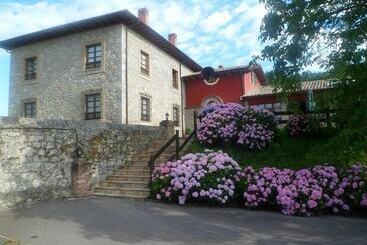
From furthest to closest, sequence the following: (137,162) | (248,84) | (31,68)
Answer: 1. (248,84)
2. (31,68)
3. (137,162)

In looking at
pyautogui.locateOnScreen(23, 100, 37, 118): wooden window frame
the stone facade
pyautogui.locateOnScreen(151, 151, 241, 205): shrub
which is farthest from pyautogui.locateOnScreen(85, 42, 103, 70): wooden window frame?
pyautogui.locateOnScreen(151, 151, 241, 205): shrub

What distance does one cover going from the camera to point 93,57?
18297 millimetres

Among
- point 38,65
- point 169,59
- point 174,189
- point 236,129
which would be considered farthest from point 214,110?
point 38,65

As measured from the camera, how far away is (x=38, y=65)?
19516 millimetres

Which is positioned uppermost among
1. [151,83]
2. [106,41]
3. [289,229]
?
[106,41]

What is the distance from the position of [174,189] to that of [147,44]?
12424mm

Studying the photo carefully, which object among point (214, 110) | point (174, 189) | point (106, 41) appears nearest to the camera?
point (174, 189)

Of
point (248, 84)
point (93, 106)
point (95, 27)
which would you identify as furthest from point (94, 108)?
point (248, 84)

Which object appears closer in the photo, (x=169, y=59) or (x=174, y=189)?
(x=174, y=189)

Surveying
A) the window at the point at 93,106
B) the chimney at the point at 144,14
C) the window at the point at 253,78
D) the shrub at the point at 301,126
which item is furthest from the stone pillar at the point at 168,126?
the window at the point at 253,78

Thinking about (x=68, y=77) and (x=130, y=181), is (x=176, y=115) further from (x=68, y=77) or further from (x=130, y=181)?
(x=130, y=181)

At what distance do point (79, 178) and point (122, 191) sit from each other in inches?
50.7

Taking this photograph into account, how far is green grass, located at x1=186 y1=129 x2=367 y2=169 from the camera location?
279 inches

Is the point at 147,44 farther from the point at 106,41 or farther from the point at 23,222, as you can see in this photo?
the point at 23,222
